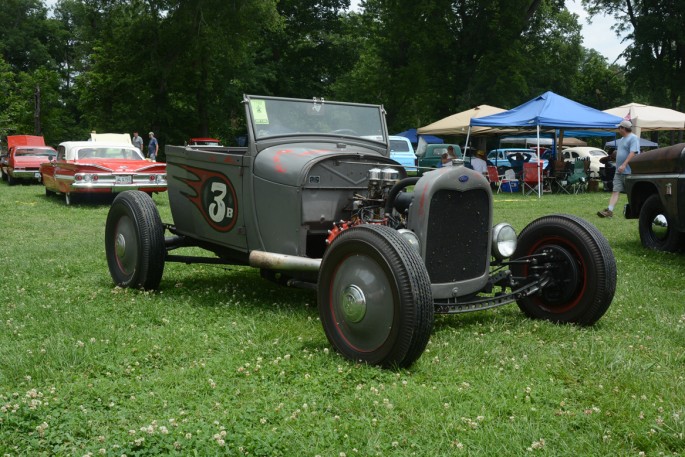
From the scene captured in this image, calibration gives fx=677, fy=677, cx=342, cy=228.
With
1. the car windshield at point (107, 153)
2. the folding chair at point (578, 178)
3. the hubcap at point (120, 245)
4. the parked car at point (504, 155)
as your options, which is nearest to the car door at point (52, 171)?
the car windshield at point (107, 153)

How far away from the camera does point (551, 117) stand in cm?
1844

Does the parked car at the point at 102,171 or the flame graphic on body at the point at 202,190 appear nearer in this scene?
the flame graphic on body at the point at 202,190

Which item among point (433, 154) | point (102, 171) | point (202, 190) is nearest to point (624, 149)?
point (202, 190)

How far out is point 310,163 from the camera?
5172 millimetres

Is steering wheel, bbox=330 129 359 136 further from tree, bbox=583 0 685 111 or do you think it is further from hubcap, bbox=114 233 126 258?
tree, bbox=583 0 685 111

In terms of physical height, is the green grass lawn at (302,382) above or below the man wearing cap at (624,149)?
below

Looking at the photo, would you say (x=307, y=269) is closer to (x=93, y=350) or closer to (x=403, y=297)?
(x=403, y=297)

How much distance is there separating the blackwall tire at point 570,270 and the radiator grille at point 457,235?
572 millimetres

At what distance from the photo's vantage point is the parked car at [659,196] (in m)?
7.84

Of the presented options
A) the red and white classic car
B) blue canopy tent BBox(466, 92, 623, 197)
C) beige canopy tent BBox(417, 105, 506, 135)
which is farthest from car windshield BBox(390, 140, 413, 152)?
the red and white classic car

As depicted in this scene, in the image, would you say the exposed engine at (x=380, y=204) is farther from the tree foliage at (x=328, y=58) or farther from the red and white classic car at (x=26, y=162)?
the tree foliage at (x=328, y=58)

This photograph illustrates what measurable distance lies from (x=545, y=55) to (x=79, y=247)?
35.7m

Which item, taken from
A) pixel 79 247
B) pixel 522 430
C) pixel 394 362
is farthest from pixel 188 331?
pixel 79 247

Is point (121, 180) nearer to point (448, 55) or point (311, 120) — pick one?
point (311, 120)
